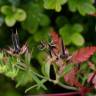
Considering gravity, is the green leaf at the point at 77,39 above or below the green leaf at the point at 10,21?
below

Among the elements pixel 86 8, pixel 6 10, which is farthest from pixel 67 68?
pixel 6 10

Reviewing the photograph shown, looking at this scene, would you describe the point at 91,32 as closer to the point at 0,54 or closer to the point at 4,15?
the point at 4,15

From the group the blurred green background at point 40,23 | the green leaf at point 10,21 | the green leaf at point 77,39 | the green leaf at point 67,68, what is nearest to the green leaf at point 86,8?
the blurred green background at point 40,23

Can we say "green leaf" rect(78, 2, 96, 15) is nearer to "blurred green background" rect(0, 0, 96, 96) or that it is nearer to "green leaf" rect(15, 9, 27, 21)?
"blurred green background" rect(0, 0, 96, 96)

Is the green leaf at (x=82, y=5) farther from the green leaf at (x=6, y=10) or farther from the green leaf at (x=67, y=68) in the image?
the green leaf at (x=67, y=68)

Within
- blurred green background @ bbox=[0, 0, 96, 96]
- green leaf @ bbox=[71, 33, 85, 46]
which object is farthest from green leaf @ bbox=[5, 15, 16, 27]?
green leaf @ bbox=[71, 33, 85, 46]

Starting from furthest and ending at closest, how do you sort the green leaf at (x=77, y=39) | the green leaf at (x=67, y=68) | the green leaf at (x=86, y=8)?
1. the green leaf at (x=77, y=39)
2. the green leaf at (x=86, y=8)
3. the green leaf at (x=67, y=68)

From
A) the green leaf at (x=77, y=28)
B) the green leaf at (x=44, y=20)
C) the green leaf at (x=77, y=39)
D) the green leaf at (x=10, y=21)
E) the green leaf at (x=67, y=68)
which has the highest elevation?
the green leaf at (x=67, y=68)
